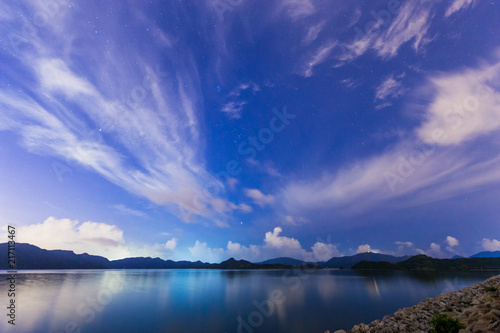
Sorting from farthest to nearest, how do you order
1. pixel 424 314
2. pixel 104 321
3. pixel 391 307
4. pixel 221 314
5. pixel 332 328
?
pixel 391 307
pixel 221 314
pixel 104 321
pixel 332 328
pixel 424 314

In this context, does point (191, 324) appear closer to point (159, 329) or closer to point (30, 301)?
point (159, 329)

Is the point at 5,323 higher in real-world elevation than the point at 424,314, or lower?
lower

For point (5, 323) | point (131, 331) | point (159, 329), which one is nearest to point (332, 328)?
point (159, 329)

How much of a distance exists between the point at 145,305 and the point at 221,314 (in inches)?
730

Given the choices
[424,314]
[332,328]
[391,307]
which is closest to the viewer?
[424,314]

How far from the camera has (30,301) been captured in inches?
1778

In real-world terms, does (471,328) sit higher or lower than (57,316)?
higher

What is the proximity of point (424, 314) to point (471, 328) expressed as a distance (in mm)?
10223

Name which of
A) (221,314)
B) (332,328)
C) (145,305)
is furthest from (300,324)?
(145,305)

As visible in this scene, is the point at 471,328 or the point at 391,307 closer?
the point at 471,328

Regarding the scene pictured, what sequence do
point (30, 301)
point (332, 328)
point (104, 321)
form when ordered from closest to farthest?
point (332, 328) → point (104, 321) → point (30, 301)

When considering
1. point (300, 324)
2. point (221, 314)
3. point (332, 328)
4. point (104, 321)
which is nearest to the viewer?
point (332, 328)

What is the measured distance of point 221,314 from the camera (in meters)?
36.1

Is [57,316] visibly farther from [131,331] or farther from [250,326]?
[250,326]
